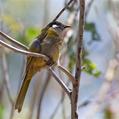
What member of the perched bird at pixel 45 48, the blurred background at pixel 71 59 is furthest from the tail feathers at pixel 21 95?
the blurred background at pixel 71 59

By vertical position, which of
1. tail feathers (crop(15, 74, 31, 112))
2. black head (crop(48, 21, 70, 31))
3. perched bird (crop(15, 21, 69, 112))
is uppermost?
black head (crop(48, 21, 70, 31))

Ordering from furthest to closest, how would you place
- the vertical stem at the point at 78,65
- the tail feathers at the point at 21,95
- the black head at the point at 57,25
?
the black head at the point at 57,25 < the tail feathers at the point at 21,95 < the vertical stem at the point at 78,65

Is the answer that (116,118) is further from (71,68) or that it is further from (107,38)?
(71,68)

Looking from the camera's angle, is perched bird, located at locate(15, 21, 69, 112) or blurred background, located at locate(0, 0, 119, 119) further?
blurred background, located at locate(0, 0, 119, 119)

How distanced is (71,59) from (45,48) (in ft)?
1.88

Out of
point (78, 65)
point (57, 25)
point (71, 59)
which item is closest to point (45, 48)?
→ point (57, 25)

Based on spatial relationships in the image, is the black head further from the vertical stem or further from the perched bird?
the vertical stem

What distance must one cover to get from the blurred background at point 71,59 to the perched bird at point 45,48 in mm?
180

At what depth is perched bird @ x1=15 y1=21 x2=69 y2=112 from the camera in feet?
5.38

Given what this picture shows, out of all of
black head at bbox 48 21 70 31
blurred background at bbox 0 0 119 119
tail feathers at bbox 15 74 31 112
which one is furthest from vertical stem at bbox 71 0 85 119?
blurred background at bbox 0 0 119 119

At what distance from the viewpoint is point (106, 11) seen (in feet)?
9.16

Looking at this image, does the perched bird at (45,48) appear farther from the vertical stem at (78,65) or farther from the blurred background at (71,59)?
the vertical stem at (78,65)

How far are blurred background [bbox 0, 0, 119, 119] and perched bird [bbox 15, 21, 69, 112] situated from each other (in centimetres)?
18

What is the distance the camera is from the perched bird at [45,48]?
1639 mm
